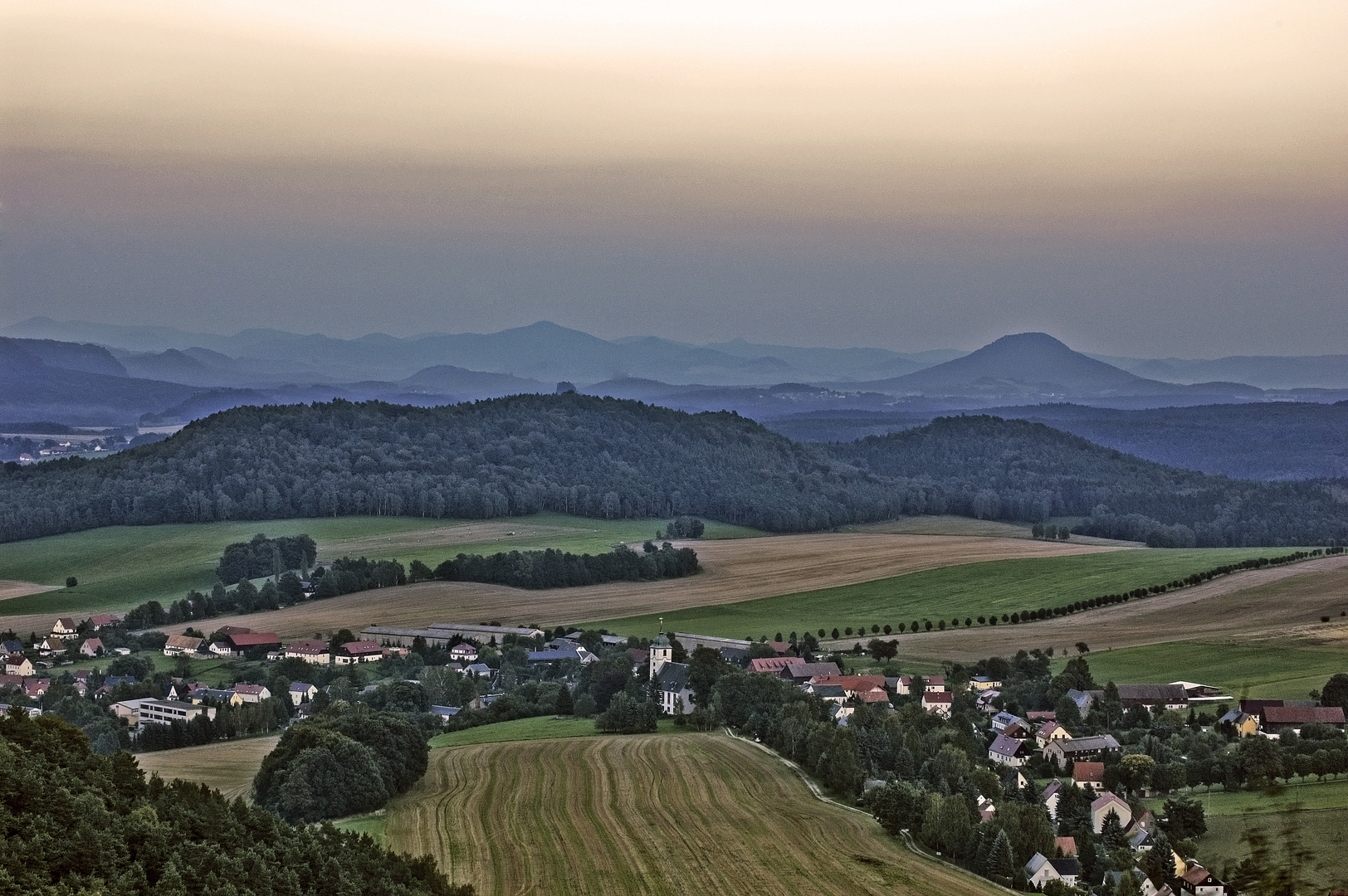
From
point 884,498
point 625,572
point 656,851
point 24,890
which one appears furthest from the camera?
point 884,498

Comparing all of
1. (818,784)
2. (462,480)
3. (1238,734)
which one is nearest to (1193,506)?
(462,480)

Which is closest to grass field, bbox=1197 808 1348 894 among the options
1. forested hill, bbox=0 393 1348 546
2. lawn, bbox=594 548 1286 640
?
lawn, bbox=594 548 1286 640

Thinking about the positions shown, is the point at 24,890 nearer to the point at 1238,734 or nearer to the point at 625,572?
the point at 1238,734

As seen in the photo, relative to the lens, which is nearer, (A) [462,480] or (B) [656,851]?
(B) [656,851]

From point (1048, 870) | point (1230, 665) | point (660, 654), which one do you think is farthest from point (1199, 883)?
point (660, 654)

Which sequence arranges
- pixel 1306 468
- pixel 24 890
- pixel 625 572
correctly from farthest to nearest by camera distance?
pixel 1306 468 < pixel 625 572 < pixel 24 890

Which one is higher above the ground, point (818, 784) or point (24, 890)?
point (24, 890)
